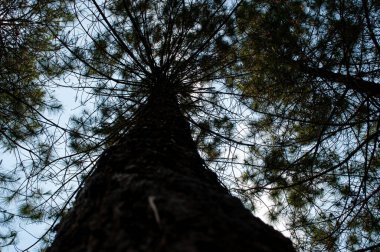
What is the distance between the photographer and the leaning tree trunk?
100 cm

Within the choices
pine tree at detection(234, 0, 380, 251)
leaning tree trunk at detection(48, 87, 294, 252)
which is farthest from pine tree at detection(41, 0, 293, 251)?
pine tree at detection(234, 0, 380, 251)

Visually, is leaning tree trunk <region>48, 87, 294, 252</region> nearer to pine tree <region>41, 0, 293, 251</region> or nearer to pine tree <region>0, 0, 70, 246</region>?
pine tree <region>41, 0, 293, 251</region>

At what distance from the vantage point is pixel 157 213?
3.62ft

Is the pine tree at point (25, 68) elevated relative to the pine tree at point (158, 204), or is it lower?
elevated

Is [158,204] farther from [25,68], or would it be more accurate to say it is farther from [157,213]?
[25,68]

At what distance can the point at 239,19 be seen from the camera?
520 cm

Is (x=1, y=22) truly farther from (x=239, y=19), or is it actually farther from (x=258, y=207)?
(x=258, y=207)

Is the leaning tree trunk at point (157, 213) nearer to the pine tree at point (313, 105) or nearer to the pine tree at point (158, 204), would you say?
the pine tree at point (158, 204)

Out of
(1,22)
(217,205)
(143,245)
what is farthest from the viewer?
(1,22)

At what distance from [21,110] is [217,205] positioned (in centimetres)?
471

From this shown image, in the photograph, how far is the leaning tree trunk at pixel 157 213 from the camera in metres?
1.00

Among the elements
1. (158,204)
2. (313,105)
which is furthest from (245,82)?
(158,204)

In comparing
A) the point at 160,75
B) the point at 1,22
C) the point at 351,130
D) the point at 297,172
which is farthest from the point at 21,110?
the point at 351,130

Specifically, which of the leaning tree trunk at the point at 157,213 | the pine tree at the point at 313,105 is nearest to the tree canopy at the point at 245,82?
the pine tree at the point at 313,105
